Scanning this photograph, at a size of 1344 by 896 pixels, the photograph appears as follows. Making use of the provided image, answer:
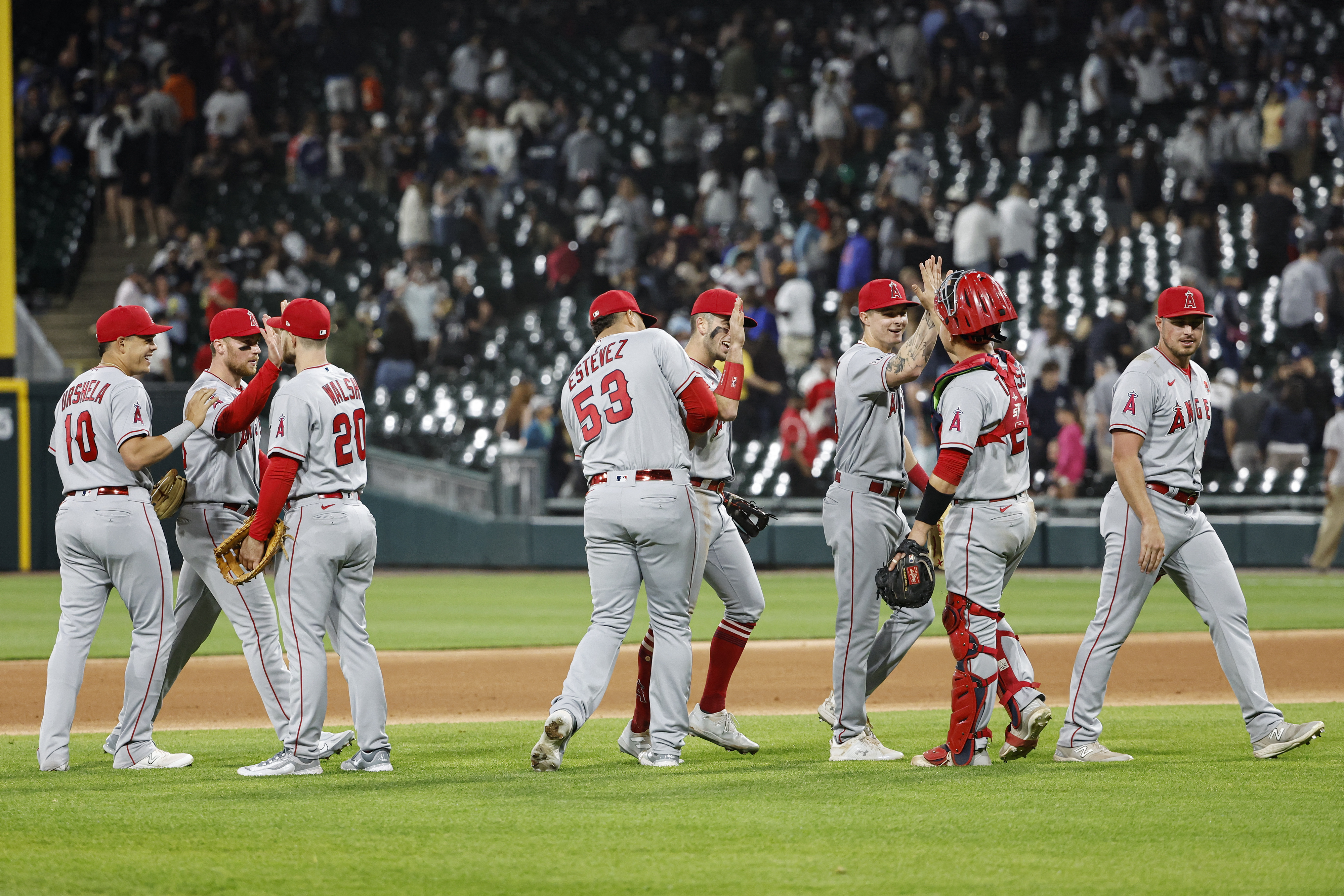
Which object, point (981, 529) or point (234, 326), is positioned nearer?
point (981, 529)

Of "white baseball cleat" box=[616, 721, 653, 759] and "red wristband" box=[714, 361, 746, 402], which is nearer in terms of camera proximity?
"red wristband" box=[714, 361, 746, 402]

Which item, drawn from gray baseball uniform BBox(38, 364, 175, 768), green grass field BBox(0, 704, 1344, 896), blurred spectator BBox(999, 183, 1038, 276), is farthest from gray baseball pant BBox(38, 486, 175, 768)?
blurred spectator BBox(999, 183, 1038, 276)

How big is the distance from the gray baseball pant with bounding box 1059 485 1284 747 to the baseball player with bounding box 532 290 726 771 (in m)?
1.50

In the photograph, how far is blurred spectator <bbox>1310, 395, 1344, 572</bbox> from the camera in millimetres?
14906

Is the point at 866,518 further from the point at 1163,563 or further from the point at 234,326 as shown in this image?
the point at 234,326

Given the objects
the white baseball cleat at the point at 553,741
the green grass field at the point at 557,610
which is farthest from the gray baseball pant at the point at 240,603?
the green grass field at the point at 557,610

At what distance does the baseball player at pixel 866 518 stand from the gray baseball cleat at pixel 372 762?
169cm

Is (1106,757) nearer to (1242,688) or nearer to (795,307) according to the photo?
(1242,688)

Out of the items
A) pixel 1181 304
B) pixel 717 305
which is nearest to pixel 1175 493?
pixel 1181 304

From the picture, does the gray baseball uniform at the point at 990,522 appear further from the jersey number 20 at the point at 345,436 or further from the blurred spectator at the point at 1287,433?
the blurred spectator at the point at 1287,433

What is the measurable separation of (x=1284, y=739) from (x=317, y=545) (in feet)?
11.9

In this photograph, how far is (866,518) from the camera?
6203 millimetres

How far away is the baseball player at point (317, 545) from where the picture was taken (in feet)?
19.1

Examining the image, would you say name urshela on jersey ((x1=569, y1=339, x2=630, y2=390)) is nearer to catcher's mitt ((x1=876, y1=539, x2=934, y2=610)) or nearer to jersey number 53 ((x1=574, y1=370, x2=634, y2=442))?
jersey number 53 ((x1=574, y1=370, x2=634, y2=442))
